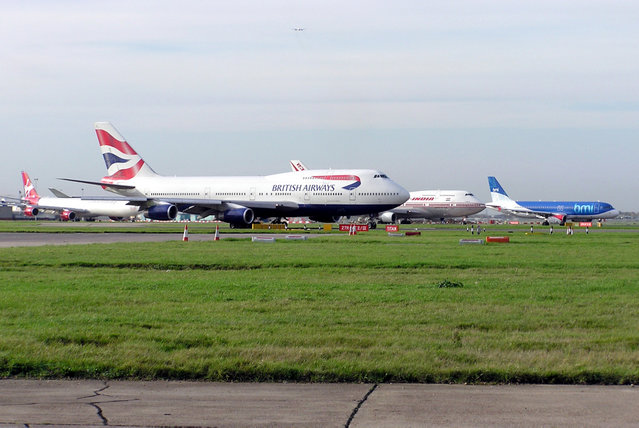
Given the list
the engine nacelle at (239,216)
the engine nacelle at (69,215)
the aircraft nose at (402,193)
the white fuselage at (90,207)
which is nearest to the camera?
the engine nacelle at (239,216)

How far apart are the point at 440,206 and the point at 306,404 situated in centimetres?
9078

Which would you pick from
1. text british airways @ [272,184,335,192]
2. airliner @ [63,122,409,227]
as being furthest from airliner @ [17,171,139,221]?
text british airways @ [272,184,335,192]

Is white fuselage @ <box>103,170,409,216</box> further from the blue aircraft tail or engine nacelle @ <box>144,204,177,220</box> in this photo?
the blue aircraft tail

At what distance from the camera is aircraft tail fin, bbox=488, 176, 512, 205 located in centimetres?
11916

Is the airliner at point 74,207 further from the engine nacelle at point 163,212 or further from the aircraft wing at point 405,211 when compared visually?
the engine nacelle at point 163,212

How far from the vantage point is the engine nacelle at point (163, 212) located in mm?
58094

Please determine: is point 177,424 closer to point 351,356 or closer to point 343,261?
point 351,356

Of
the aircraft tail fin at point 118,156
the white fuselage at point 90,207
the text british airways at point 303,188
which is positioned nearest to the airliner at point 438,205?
the white fuselage at point 90,207

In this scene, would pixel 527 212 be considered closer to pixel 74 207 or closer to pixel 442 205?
pixel 442 205

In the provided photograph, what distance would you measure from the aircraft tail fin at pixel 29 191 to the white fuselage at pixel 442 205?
151 feet

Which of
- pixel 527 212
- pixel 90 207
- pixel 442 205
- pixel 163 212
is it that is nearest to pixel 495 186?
pixel 527 212

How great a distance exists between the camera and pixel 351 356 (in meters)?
9.48

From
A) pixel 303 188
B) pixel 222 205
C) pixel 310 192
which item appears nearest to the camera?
pixel 222 205

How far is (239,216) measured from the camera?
59.2 metres
